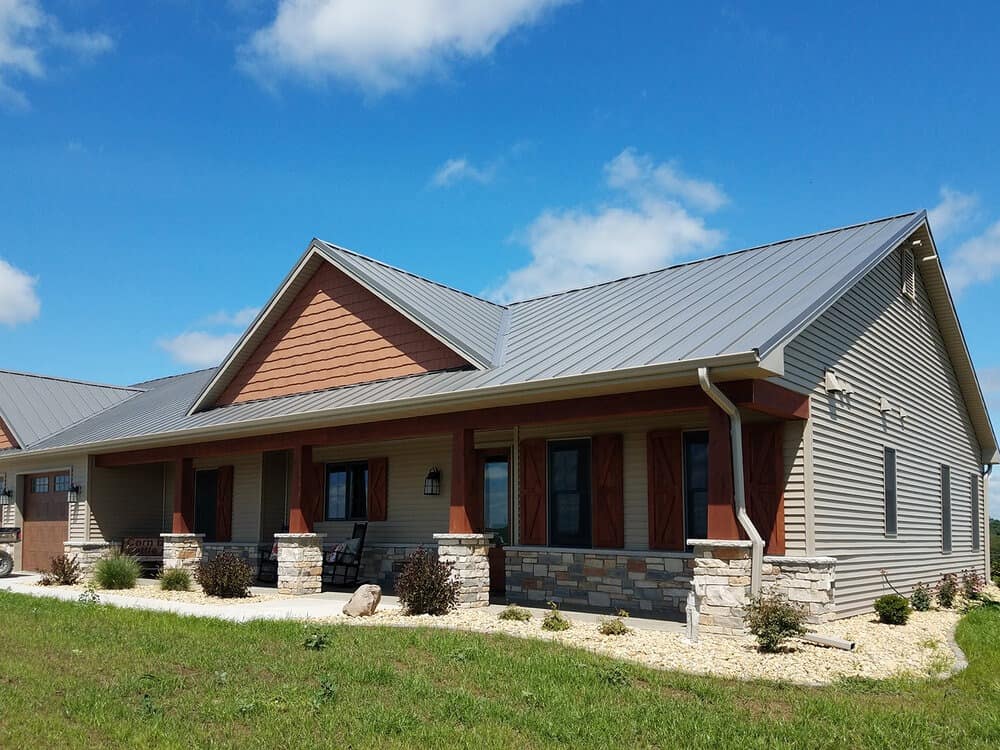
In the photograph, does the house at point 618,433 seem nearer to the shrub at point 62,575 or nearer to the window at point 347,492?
the window at point 347,492

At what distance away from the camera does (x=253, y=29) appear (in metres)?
13.7

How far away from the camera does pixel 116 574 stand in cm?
1700

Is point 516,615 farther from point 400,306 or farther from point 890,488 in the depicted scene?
point 890,488

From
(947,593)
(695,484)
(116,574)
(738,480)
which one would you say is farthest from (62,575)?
(947,593)

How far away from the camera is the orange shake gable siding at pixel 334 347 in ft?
50.4

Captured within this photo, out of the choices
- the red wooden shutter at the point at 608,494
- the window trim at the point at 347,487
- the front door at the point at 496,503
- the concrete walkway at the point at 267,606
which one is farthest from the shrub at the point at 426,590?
the window trim at the point at 347,487

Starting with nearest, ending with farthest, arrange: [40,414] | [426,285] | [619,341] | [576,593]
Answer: [619,341] → [576,593] → [426,285] → [40,414]

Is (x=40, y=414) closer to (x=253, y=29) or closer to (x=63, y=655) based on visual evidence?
(x=253, y=29)

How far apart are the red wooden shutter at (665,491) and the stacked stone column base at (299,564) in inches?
223

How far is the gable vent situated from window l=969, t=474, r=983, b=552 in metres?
5.38

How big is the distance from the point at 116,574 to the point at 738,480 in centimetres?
1185

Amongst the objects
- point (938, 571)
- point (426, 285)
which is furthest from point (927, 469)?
point (426, 285)

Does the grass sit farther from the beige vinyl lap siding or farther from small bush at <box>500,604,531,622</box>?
the beige vinyl lap siding

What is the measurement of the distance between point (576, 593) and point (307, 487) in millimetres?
4944
